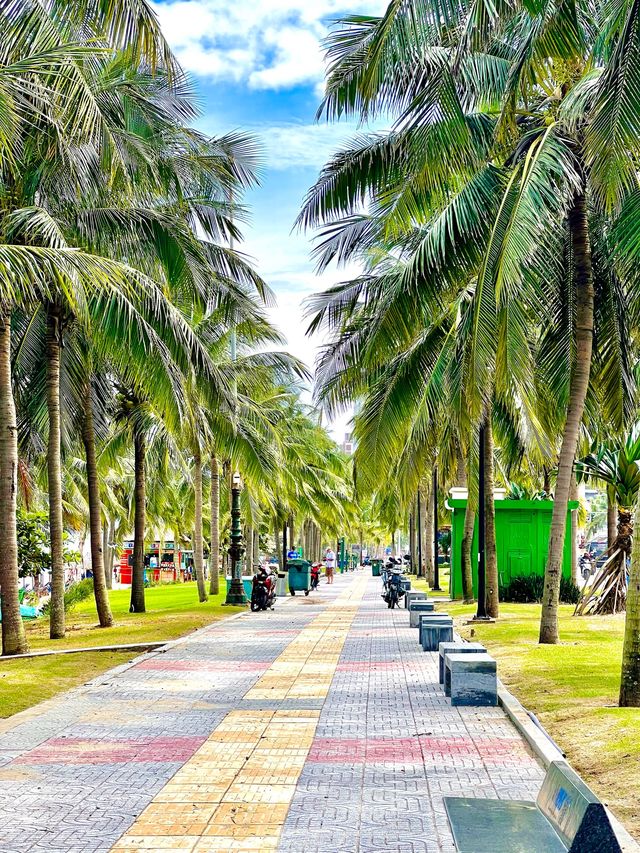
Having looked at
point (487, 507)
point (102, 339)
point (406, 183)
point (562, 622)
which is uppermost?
point (406, 183)

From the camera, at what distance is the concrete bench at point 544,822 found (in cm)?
384

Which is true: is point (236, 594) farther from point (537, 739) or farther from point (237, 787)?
point (237, 787)

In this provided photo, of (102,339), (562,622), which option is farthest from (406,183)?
(562,622)

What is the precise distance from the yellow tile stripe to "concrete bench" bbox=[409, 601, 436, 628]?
25.0ft

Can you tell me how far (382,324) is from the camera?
15.6m

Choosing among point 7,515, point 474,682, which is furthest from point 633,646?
point 7,515

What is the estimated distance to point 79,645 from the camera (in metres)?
16.6

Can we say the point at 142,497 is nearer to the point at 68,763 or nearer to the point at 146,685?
the point at 146,685

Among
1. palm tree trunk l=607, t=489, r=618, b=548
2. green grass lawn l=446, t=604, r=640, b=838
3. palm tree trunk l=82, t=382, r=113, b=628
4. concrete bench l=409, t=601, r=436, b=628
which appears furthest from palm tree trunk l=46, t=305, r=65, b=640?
palm tree trunk l=607, t=489, r=618, b=548

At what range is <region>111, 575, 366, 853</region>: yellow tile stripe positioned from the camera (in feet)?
18.7

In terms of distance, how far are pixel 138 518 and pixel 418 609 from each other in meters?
7.58

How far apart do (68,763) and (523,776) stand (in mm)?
→ 3214

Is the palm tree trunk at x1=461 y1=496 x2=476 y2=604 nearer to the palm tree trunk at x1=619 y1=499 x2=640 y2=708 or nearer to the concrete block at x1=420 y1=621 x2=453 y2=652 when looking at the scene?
the concrete block at x1=420 y1=621 x2=453 y2=652

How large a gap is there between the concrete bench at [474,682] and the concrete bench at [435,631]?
465cm
